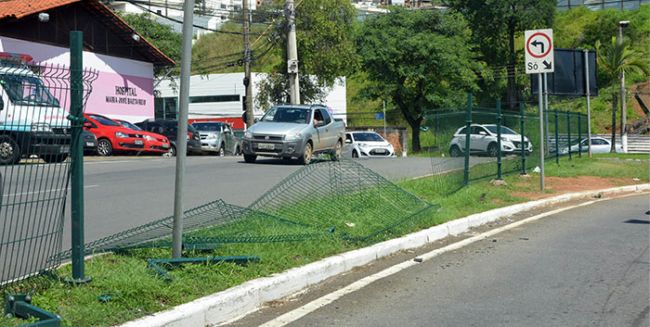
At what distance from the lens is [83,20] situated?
123 feet

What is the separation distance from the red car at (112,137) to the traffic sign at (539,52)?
15.8 metres

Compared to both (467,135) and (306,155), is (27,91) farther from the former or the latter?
(306,155)

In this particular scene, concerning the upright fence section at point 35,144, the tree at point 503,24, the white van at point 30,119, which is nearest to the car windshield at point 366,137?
the tree at point 503,24

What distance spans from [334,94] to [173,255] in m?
62.5

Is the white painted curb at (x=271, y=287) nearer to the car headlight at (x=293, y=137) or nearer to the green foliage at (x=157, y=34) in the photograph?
the car headlight at (x=293, y=137)

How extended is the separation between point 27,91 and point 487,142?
1155cm

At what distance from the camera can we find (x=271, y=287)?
21.8ft

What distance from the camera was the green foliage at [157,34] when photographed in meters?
60.2

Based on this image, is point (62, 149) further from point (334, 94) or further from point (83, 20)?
point (334, 94)

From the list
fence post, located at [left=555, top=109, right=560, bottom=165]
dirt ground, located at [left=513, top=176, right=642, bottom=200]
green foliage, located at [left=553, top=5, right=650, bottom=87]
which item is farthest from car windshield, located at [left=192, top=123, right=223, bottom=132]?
green foliage, located at [left=553, top=5, right=650, bottom=87]

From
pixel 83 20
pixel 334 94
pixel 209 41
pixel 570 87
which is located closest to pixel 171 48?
pixel 334 94

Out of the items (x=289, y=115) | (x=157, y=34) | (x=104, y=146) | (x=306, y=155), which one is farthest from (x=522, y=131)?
(x=157, y=34)

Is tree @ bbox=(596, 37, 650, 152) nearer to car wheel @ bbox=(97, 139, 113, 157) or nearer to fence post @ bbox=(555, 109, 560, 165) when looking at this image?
fence post @ bbox=(555, 109, 560, 165)

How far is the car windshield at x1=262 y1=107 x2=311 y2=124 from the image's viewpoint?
2148cm
